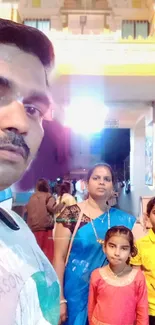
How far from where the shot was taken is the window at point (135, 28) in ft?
3.80

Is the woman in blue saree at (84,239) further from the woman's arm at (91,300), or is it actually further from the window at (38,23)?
the window at (38,23)

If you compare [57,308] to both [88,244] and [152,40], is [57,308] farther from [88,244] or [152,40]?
[152,40]

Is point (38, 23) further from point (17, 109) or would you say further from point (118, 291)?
point (118, 291)

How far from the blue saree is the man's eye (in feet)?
1.32

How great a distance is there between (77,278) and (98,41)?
634 mm

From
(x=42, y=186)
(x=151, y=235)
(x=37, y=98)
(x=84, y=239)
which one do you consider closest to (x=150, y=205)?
(x=151, y=235)

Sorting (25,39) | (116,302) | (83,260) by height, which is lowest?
(116,302)

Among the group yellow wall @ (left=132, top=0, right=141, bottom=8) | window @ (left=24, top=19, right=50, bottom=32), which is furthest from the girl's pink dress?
yellow wall @ (left=132, top=0, right=141, bottom=8)

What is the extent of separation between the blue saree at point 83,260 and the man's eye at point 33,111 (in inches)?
15.9

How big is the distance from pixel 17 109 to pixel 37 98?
6 cm

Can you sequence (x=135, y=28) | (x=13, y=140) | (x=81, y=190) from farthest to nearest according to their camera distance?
(x=135, y=28) < (x=81, y=190) < (x=13, y=140)

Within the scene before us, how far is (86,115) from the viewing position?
38.7 inches

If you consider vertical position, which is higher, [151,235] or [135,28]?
[135,28]

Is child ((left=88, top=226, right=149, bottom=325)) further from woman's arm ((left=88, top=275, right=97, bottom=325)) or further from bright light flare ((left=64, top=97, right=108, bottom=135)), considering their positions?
bright light flare ((left=64, top=97, right=108, bottom=135))
